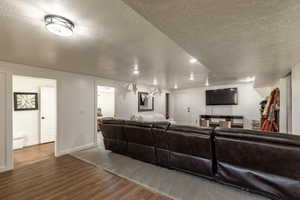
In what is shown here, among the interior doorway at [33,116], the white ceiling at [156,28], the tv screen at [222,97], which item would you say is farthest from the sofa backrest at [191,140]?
the tv screen at [222,97]

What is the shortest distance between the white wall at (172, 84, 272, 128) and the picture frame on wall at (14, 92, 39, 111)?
22.8ft

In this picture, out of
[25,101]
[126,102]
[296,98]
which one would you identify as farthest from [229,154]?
[25,101]

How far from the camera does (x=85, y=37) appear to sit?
2004 millimetres

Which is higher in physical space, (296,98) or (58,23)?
(58,23)

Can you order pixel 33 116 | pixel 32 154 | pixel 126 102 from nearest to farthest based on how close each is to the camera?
1. pixel 32 154
2. pixel 33 116
3. pixel 126 102

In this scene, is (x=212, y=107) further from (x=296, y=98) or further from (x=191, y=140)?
(x=191, y=140)

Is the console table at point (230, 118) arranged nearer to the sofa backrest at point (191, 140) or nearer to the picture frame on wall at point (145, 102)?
the picture frame on wall at point (145, 102)

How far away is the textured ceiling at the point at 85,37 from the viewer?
53.9 inches

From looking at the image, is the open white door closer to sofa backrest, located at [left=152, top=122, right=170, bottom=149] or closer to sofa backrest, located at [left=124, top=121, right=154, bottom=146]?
sofa backrest, located at [left=124, top=121, right=154, bottom=146]

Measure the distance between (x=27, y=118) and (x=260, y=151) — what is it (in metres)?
6.39

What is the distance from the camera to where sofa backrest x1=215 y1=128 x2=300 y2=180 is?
1.73 m

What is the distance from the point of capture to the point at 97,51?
2.57 m

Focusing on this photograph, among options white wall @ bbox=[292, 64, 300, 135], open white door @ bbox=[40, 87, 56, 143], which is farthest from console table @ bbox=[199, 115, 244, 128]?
open white door @ bbox=[40, 87, 56, 143]

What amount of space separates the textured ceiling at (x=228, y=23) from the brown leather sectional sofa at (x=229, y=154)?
48.3 inches
